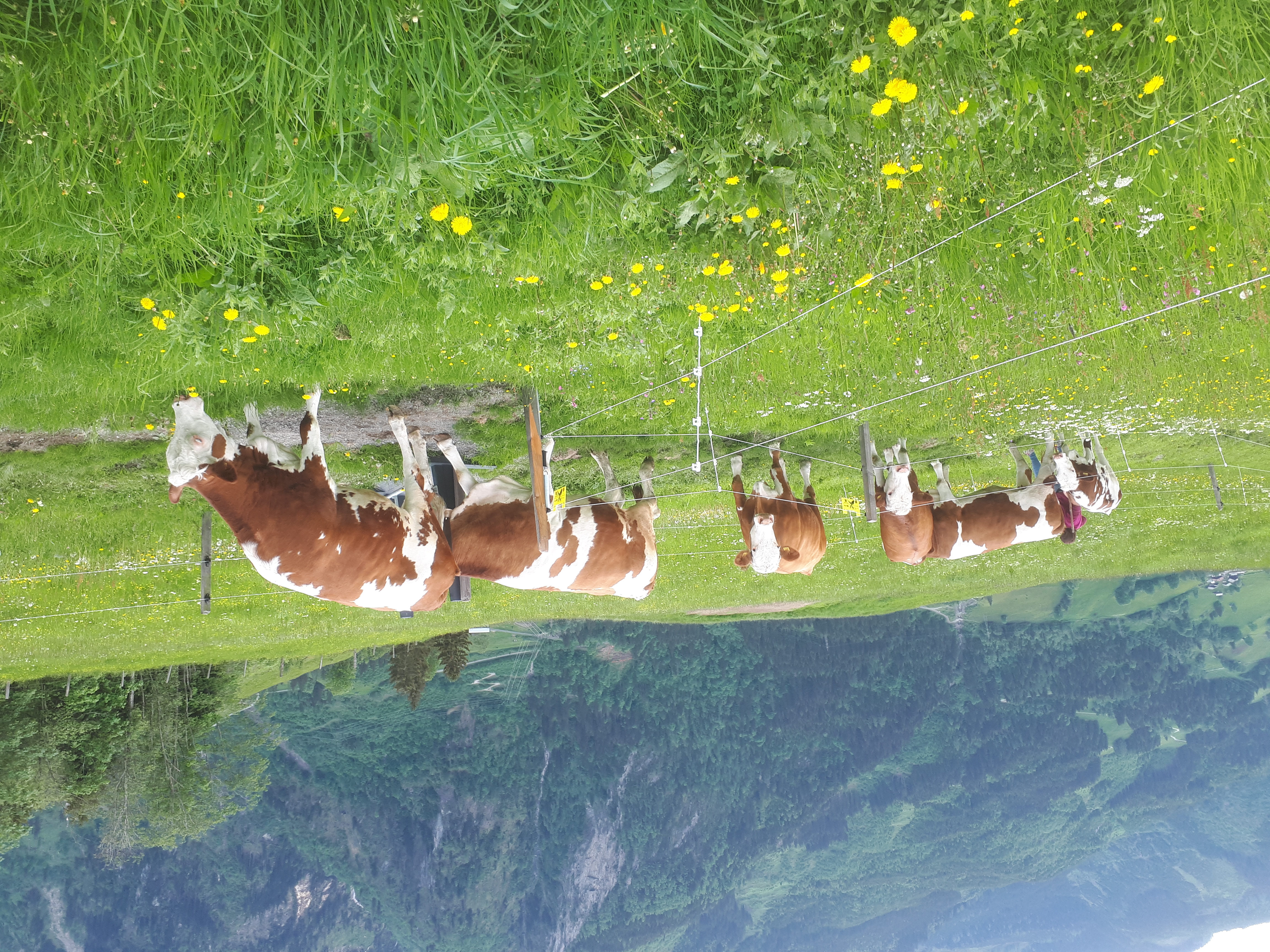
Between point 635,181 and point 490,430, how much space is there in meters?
3.20

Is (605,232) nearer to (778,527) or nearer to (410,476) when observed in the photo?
(410,476)

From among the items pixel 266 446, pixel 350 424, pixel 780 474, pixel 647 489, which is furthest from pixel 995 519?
pixel 266 446

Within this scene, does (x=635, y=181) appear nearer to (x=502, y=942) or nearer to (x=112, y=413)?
(x=112, y=413)

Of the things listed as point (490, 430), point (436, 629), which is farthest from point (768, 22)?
point (436, 629)

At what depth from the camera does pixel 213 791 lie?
873cm

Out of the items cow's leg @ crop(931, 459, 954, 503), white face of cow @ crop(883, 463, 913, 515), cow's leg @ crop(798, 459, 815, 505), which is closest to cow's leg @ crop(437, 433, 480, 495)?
cow's leg @ crop(798, 459, 815, 505)

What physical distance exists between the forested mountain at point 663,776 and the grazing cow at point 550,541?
14.1 feet

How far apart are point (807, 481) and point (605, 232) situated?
12.0 feet

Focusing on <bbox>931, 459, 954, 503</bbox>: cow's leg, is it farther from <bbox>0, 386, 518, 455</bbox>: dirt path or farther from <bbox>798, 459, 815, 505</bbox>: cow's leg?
<bbox>0, 386, 518, 455</bbox>: dirt path

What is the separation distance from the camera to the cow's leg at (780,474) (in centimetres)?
616

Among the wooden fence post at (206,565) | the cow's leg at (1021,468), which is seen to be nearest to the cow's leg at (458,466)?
the wooden fence post at (206,565)

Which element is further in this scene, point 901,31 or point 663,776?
point 663,776

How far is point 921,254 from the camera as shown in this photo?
461cm

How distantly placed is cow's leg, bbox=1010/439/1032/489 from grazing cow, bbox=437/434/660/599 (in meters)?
4.21
